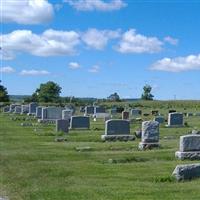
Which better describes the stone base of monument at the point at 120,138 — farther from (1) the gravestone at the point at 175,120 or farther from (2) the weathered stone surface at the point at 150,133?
(1) the gravestone at the point at 175,120

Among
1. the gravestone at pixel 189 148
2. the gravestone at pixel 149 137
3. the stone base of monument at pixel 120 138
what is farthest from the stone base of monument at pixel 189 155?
the stone base of monument at pixel 120 138

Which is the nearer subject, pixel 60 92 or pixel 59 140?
pixel 59 140

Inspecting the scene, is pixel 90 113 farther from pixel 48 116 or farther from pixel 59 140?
pixel 59 140

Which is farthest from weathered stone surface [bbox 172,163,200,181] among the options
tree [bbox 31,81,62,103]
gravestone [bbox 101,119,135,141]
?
tree [bbox 31,81,62,103]

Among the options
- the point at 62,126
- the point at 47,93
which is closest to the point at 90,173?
the point at 62,126

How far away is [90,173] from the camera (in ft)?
47.1

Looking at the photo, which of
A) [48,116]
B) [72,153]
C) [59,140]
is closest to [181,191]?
[72,153]

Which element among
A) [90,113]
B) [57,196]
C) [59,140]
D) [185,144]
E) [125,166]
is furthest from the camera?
[90,113]

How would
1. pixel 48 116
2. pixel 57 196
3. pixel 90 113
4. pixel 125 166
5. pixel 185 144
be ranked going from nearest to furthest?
pixel 57 196
pixel 125 166
pixel 185 144
pixel 48 116
pixel 90 113

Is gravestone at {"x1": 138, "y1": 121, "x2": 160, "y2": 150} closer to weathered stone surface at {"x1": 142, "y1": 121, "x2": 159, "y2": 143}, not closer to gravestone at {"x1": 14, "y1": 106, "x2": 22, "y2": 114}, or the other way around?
weathered stone surface at {"x1": 142, "y1": 121, "x2": 159, "y2": 143}

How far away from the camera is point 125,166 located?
15.7 metres

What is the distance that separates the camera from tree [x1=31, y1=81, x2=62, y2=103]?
120 metres

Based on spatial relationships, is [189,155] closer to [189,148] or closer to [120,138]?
[189,148]

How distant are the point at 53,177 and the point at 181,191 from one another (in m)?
3.54
